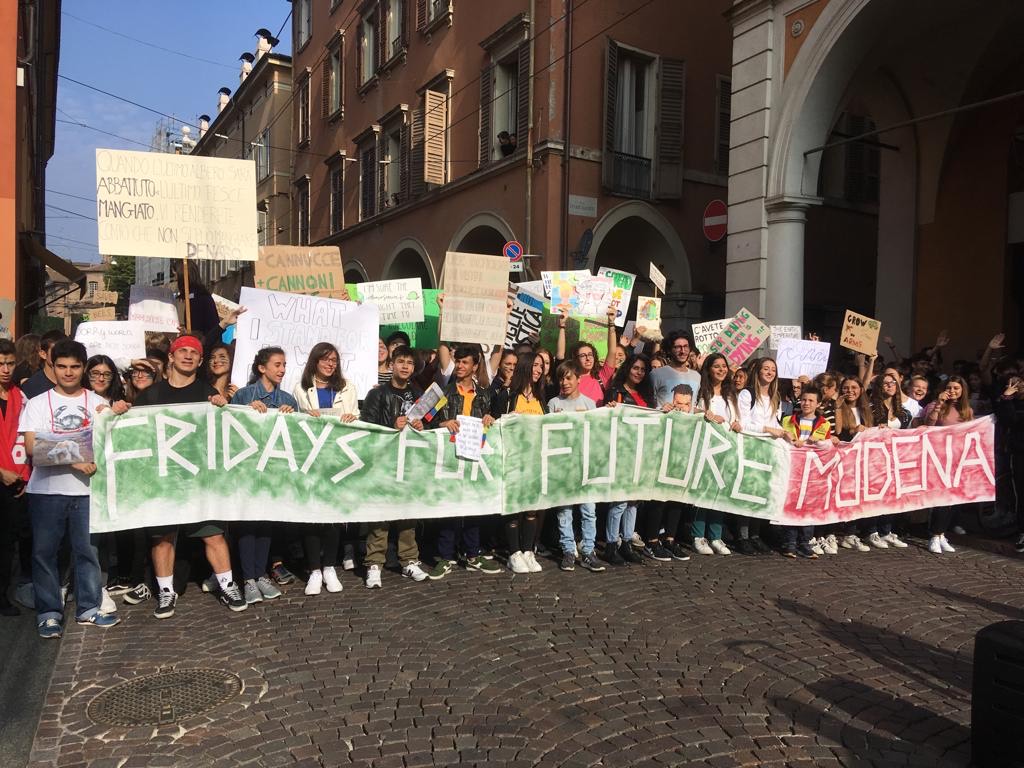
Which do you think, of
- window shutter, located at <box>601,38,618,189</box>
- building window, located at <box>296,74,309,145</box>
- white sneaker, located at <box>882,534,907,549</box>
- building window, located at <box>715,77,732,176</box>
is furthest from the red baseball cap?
building window, located at <box>296,74,309,145</box>

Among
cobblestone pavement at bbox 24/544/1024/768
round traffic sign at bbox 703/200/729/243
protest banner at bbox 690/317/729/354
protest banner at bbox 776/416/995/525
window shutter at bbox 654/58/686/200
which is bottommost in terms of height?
cobblestone pavement at bbox 24/544/1024/768

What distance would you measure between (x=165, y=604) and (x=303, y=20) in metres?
29.4

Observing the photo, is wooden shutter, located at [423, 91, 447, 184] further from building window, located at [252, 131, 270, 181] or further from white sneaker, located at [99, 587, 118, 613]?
building window, located at [252, 131, 270, 181]

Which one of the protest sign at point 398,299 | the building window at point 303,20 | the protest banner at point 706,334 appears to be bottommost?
the protest banner at point 706,334

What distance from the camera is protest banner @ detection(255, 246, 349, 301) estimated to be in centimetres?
836

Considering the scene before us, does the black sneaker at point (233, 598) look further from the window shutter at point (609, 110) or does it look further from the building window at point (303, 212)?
the building window at point (303, 212)

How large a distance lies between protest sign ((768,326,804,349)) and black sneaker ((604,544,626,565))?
12.4ft

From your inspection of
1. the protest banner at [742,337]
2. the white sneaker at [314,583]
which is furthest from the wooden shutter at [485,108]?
the white sneaker at [314,583]

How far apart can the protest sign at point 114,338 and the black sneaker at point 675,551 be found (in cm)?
457

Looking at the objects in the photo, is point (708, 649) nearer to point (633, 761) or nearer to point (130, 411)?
point (633, 761)

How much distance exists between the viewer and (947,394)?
768 cm

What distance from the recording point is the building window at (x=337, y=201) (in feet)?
84.7

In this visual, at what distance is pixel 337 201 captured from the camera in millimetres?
26188

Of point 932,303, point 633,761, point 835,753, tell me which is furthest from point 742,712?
point 932,303
